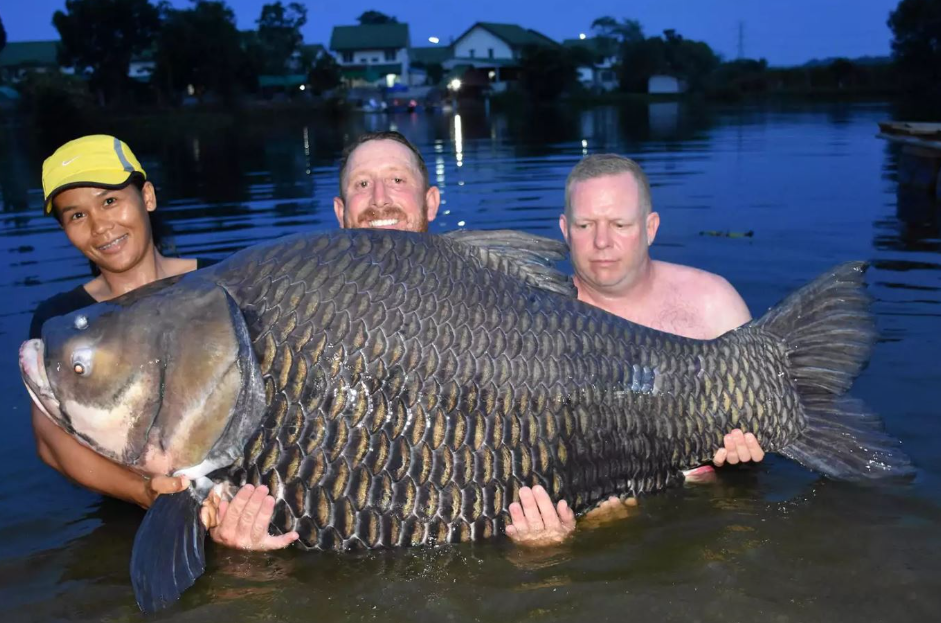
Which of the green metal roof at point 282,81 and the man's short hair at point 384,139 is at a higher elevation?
the green metal roof at point 282,81

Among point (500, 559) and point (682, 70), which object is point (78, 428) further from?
point (682, 70)

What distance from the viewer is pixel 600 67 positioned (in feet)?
294

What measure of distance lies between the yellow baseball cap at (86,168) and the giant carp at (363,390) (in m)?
1.18

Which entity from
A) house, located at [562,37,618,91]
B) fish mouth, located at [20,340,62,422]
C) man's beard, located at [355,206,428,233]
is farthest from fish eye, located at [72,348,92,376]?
house, located at [562,37,618,91]

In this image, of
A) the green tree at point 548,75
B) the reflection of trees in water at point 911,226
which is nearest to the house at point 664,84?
the green tree at point 548,75

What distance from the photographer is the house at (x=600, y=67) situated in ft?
266

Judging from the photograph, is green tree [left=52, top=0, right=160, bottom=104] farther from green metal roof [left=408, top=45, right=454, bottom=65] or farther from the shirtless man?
the shirtless man

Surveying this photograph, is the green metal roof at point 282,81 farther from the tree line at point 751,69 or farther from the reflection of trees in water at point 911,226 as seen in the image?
the reflection of trees in water at point 911,226

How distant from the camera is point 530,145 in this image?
23.6 m

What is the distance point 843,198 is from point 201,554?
1169 cm

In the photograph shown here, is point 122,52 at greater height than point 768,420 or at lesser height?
greater

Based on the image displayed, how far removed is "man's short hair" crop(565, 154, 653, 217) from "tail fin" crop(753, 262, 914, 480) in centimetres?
106

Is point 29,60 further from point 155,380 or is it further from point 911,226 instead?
point 155,380

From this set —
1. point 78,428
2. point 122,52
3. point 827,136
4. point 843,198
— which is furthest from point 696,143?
point 122,52
